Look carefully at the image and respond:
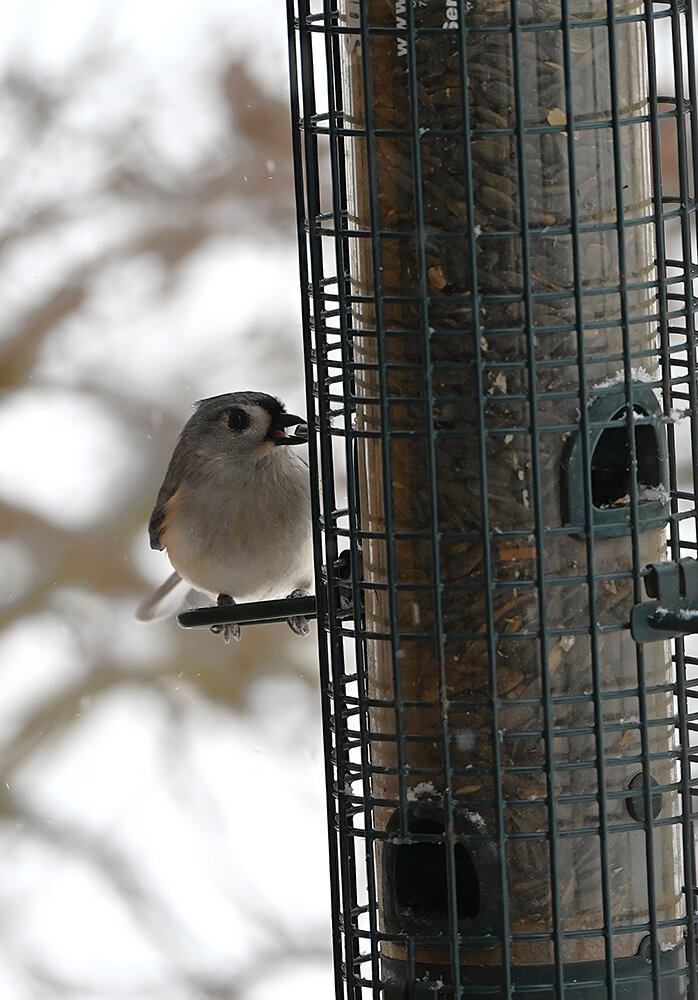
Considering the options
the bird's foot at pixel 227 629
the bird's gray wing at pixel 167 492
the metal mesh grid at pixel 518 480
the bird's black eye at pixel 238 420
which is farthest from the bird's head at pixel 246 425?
the metal mesh grid at pixel 518 480

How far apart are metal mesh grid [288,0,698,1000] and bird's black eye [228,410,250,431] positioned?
147 centimetres

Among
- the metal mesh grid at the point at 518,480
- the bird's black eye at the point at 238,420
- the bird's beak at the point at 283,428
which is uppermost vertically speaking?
the bird's black eye at the point at 238,420

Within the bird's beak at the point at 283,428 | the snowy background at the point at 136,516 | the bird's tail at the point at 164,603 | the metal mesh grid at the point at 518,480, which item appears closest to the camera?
the metal mesh grid at the point at 518,480

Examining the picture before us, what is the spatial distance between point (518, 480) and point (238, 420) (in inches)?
66.2

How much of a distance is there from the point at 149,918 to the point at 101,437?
6.25 ft

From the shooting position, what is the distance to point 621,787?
2.39 meters

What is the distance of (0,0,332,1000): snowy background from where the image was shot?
5.77 m

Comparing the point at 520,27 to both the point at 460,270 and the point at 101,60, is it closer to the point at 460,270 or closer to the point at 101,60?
the point at 460,270

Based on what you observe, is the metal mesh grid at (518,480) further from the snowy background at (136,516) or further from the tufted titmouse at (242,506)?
the snowy background at (136,516)

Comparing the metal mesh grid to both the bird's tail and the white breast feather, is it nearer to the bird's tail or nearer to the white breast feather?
the white breast feather

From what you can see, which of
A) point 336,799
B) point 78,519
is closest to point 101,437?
point 78,519

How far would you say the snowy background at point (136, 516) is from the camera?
577 centimetres

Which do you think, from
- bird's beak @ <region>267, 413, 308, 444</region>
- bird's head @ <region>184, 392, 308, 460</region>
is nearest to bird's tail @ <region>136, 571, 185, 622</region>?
bird's head @ <region>184, 392, 308, 460</region>

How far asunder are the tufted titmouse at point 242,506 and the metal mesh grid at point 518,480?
141 centimetres
